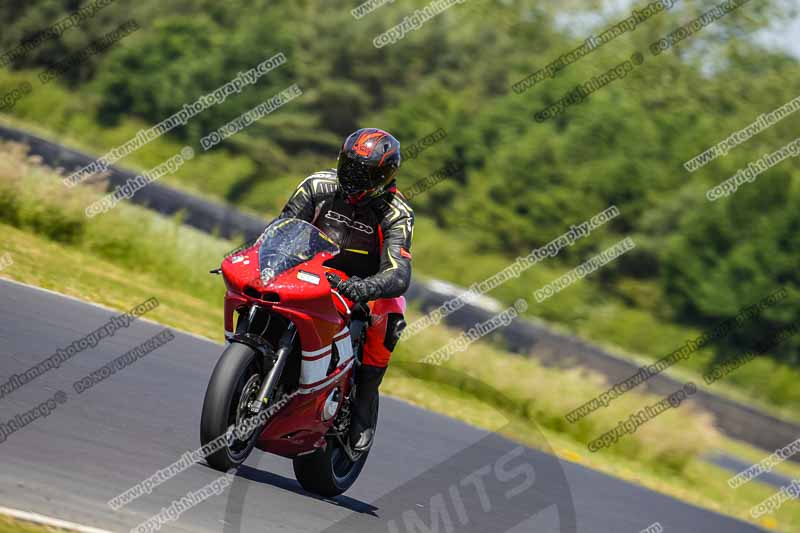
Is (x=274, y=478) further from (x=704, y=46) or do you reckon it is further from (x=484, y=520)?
(x=704, y=46)

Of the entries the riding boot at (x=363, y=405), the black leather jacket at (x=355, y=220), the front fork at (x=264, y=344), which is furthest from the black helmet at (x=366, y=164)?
the riding boot at (x=363, y=405)

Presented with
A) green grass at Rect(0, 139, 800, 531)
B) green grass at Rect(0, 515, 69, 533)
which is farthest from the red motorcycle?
green grass at Rect(0, 139, 800, 531)

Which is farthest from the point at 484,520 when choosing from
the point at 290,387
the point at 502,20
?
the point at 502,20

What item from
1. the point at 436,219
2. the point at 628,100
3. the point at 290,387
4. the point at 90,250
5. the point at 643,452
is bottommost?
the point at 436,219

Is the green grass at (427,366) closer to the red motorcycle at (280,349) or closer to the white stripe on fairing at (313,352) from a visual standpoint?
the red motorcycle at (280,349)

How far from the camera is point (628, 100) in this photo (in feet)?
150

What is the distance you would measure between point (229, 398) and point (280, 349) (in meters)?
0.46

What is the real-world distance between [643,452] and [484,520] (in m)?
8.95

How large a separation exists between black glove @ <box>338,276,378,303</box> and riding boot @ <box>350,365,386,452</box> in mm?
786

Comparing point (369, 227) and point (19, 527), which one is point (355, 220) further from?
point (19, 527)

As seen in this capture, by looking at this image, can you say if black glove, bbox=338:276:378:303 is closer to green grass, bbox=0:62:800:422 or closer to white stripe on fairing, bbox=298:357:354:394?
white stripe on fairing, bbox=298:357:354:394

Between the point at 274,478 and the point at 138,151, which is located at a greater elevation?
the point at 274,478

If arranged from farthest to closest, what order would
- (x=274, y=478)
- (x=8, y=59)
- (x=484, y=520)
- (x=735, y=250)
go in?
1. (x=8, y=59)
2. (x=735, y=250)
3. (x=484, y=520)
4. (x=274, y=478)

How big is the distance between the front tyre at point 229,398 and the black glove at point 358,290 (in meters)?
0.65
